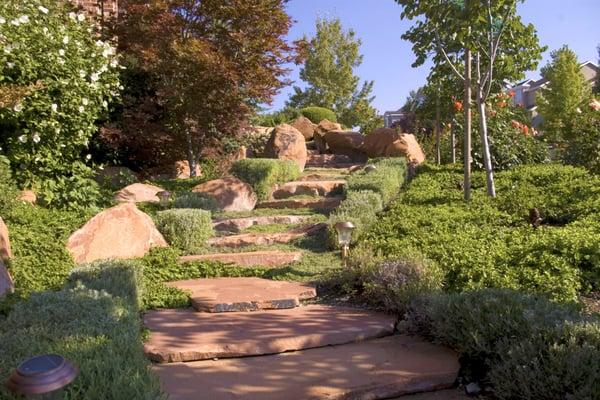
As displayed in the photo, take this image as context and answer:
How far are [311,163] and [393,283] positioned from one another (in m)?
13.3

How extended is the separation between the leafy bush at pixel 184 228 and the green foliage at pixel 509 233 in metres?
2.10

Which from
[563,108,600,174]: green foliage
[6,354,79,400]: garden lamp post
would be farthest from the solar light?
[563,108,600,174]: green foliage

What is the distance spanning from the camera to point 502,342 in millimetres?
2916

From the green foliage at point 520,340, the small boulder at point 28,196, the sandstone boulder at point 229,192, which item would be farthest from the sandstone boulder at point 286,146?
the green foliage at point 520,340

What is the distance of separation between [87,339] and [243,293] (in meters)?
2.24

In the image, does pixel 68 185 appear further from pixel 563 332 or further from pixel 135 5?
pixel 563 332

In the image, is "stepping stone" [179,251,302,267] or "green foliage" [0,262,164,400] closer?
"green foliage" [0,262,164,400]

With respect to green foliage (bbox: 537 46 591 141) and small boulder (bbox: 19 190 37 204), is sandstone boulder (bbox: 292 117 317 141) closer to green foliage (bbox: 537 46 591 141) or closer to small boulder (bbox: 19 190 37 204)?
green foliage (bbox: 537 46 591 141)

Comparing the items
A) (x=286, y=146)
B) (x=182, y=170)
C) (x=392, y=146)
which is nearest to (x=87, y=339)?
(x=182, y=170)

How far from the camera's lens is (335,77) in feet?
100

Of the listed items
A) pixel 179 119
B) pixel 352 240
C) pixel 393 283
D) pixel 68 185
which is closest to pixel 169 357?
pixel 393 283

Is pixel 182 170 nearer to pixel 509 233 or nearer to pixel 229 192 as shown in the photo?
pixel 229 192

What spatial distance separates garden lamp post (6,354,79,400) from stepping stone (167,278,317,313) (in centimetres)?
263

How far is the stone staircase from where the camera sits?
116 inches
